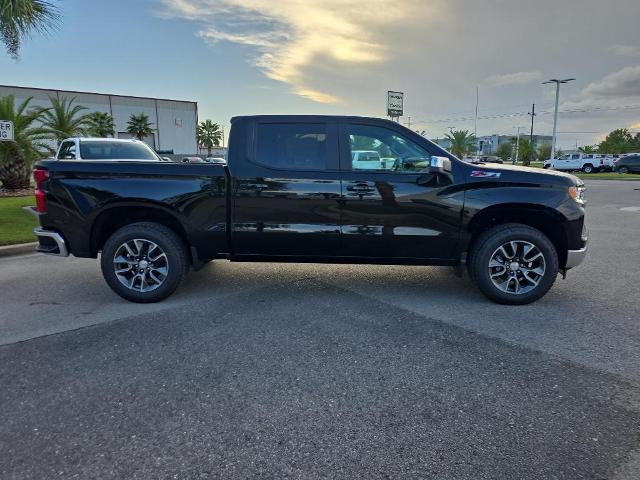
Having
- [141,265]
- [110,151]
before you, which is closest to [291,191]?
[141,265]

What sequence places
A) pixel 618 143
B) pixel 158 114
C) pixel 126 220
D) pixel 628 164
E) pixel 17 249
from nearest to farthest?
pixel 126 220, pixel 17 249, pixel 628 164, pixel 158 114, pixel 618 143

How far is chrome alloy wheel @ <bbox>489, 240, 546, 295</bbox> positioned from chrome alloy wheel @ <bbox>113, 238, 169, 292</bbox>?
3.53 m

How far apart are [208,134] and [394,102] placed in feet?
260

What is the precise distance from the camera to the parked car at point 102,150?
35.1 ft

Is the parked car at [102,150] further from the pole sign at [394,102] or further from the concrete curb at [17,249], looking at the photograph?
the pole sign at [394,102]

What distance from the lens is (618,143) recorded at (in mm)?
74625

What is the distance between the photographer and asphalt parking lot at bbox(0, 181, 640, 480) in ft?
7.46

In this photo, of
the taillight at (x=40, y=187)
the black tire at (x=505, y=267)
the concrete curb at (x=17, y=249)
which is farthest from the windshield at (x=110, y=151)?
the black tire at (x=505, y=267)

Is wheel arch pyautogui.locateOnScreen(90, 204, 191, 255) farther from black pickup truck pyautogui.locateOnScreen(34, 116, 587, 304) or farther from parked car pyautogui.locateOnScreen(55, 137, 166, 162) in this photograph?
parked car pyautogui.locateOnScreen(55, 137, 166, 162)

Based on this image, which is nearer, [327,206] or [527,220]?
[327,206]

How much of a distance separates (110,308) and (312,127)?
2.90 meters

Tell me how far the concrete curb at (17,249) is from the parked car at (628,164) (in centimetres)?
4207

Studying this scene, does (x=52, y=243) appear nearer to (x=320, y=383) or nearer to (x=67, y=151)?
(x=320, y=383)

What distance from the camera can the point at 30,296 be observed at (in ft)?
16.2
